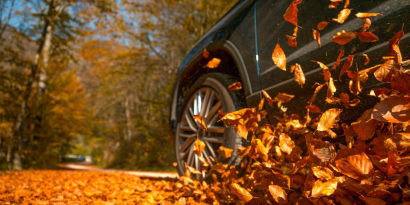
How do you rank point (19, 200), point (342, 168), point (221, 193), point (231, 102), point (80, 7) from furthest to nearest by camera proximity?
point (80, 7)
point (231, 102)
point (19, 200)
point (221, 193)
point (342, 168)

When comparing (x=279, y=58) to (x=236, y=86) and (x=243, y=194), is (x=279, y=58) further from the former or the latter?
(x=243, y=194)

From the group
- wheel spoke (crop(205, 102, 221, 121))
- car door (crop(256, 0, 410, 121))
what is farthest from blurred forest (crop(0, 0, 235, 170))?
car door (crop(256, 0, 410, 121))

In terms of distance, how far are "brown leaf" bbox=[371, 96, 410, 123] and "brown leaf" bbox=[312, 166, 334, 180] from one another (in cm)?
28

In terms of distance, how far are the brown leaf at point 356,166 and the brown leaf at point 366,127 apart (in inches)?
4.0

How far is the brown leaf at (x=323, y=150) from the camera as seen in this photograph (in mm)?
1222

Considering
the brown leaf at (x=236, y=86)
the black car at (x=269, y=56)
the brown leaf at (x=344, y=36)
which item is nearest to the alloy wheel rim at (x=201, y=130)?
the black car at (x=269, y=56)

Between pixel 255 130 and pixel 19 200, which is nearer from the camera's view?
pixel 255 130

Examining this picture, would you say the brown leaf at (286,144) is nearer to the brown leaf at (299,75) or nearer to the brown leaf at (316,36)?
the brown leaf at (299,75)

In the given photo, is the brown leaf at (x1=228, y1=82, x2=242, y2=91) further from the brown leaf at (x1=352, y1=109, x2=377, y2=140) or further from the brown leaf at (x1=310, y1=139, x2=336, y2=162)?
the brown leaf at (x1=352, y1=109, x2=377, y2=140)

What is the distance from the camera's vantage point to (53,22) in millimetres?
8648

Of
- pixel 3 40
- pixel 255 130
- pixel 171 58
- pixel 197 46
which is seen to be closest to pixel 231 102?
pixel 255 130

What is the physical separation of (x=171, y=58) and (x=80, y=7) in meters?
3.88

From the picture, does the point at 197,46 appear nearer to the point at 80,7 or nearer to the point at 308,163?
the point at 308,163

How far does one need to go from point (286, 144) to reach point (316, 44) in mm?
543
